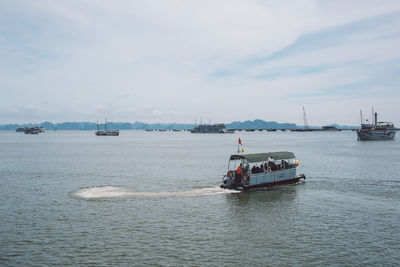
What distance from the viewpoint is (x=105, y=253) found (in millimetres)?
17016

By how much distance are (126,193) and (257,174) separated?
13.9 meters

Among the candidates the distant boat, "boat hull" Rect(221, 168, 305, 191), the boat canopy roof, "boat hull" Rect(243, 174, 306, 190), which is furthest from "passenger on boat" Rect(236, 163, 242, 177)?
the distant boat

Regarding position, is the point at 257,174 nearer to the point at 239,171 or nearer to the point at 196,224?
the point at 239,171

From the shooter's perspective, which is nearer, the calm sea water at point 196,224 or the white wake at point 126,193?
the calm sea water at point 196,224

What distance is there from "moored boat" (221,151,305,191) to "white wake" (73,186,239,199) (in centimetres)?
135

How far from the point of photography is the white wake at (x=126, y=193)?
3121 cm

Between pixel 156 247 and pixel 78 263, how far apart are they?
13.6 feet

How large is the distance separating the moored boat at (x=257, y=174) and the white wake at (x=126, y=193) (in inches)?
53.0

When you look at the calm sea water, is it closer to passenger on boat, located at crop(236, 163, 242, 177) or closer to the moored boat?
the moored boat

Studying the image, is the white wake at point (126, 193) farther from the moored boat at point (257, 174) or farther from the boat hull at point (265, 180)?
the moored boat at point (257, 174)

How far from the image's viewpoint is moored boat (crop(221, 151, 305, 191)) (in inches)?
1316

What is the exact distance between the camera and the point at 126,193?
32406 millimetres

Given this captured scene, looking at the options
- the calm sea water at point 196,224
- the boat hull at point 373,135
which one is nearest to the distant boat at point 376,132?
the boat hull at point 373,135

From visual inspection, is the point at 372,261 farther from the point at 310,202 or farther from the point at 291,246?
the point at 310,202
